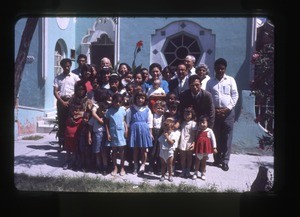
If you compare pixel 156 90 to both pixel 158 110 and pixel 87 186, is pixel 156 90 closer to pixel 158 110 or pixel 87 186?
pixel 158 110

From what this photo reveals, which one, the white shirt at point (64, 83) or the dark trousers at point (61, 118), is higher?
the white shirt at point (64, 83)

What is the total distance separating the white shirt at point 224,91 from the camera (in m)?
2.32

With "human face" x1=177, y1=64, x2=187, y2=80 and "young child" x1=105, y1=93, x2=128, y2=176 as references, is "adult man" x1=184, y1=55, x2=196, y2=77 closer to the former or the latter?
"human face" x1=177, y1=64, x2=187, y2=80

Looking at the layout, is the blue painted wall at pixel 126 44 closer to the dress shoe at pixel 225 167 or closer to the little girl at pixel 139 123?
the little girl at pixel 139 123

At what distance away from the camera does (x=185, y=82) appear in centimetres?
236

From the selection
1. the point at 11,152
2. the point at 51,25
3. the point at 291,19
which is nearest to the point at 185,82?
the point at 291,19

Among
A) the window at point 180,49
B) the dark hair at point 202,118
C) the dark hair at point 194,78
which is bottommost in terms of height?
the dark hair at point 202,118

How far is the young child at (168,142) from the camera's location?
91.8 inches

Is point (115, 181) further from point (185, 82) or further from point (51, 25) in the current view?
point (51, 25)

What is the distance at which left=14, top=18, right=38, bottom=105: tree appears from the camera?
2.34m

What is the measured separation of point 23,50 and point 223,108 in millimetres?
1443

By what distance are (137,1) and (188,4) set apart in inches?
13.7

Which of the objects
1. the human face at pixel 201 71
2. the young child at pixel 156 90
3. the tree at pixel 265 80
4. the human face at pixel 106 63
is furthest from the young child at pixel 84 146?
the tree at pixel 265 80

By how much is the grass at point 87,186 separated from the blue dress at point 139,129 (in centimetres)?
28
